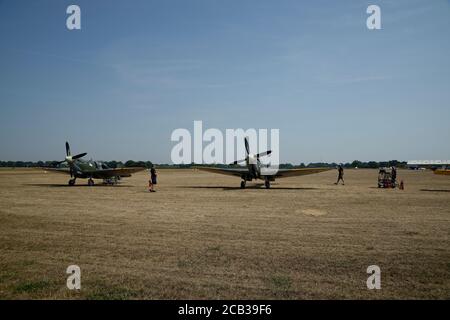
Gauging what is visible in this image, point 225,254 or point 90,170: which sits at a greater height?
point 90,170

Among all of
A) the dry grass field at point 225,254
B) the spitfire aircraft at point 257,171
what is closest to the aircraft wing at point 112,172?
the spitfire aircraft at point 257,171

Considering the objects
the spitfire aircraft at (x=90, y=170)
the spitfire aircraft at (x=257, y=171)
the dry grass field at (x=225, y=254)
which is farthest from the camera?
the spitfire aircraft at (x=90, y=170)

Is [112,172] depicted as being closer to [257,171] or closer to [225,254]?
[257,171]

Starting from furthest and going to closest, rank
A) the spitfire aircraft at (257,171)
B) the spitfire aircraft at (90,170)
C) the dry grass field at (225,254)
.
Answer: the spitfire aircraft at (90,170) → the spitfire aircraft at (257,171) → the dry grass field at (225,254)

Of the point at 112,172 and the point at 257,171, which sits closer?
the point at 257,171

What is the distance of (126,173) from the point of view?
3114cm

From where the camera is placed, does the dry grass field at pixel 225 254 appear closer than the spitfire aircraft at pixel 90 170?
Yes

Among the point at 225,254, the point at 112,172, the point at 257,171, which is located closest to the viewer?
the point at 225,254

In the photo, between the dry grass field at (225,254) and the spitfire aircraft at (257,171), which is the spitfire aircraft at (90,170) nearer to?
the spitfire aircraft at (257,171)

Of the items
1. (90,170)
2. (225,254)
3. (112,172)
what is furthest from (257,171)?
(225,254)

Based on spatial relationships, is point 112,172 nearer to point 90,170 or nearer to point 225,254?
point 90,170

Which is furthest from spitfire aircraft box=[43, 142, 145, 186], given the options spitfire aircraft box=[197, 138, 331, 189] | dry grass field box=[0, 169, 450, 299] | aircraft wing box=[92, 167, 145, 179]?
dry grass field box=[0, 169, 450, 299]

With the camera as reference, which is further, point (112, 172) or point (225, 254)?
point (112, 172)

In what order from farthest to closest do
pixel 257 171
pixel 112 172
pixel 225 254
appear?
pixel 112 172 → pixel 257 171 → pixel 225 254
